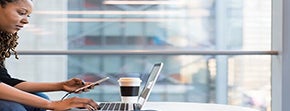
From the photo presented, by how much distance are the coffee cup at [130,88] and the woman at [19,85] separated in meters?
0.14

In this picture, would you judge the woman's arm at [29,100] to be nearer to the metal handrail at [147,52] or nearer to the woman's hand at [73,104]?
the woman's hand at [73,104]

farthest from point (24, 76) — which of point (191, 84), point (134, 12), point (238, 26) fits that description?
point (238, 26)

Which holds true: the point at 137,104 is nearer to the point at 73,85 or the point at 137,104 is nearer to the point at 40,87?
the point at 73,85

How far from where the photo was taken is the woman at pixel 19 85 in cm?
131

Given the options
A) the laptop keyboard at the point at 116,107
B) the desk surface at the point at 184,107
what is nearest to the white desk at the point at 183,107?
the desk surface at the point at 184,107

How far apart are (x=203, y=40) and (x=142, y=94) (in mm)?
1658

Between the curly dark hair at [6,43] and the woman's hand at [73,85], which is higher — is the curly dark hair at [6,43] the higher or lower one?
the higher one

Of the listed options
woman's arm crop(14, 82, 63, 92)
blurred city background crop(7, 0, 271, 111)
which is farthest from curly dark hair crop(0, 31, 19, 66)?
blurred city background crop(7, 0, 271, 111)

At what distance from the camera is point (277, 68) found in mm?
2736

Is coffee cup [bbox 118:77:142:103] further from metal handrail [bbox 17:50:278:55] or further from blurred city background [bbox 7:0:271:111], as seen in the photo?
blurred city background [bbox 7:0:271:111]

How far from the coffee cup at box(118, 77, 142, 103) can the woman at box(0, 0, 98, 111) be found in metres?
0.14

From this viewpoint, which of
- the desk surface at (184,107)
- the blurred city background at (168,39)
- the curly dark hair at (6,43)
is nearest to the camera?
the curly dark hair at (6,43)

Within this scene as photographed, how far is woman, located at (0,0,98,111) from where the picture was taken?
1.31 metres
